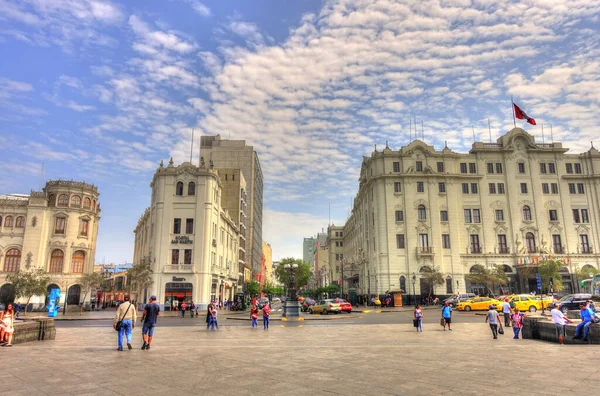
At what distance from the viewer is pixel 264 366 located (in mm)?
11109

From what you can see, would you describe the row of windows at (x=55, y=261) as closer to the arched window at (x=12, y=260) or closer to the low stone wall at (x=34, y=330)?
the arched window at (x=12, y=260)

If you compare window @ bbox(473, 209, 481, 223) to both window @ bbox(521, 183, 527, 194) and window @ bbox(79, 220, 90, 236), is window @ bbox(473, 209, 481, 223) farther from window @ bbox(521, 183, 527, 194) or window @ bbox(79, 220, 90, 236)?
window @ bbox(79, 220, 90, 236)

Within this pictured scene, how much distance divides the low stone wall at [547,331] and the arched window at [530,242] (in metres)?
48.7

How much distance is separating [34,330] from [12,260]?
4749 centimetres

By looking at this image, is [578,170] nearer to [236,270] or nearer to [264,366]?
[236,270]

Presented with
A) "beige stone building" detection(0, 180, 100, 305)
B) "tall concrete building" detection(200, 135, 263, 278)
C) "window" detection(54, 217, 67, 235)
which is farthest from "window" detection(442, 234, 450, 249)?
"window" detection(54, 217, 67, 235)

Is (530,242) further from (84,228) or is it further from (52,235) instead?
→ (52,235)

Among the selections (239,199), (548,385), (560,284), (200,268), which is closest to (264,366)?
(548,385)

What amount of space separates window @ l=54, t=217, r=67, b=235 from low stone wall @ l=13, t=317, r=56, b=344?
46626mm

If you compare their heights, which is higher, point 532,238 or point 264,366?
point 532,238

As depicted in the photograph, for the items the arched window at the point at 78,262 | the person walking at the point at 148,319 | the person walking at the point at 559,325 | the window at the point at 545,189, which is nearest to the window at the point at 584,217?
the window at the point at 545,189

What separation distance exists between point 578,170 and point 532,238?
13731mm

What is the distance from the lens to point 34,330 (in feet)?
56.6

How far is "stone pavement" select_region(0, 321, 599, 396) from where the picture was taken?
8500 millimetres
